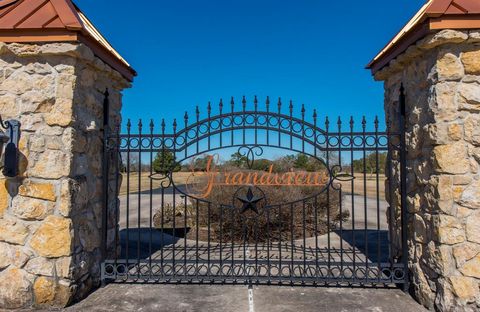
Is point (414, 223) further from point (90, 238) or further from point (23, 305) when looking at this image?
point (23, 305)

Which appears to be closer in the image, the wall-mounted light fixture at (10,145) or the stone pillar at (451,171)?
the stone pillar at (451,171)

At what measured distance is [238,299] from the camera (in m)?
3.59

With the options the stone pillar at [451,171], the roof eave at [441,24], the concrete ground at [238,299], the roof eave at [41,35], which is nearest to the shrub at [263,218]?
the concrete ground at [238,299]

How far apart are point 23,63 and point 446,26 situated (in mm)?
4158

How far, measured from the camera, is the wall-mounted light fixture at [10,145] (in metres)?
3.33

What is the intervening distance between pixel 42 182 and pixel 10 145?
46 cm

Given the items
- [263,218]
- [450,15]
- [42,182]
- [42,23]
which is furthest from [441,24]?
[263,218]

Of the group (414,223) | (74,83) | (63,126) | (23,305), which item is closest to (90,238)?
(23,305)

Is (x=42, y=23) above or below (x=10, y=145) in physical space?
above

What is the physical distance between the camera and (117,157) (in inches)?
175

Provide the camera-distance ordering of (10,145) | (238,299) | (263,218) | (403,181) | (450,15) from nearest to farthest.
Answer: (450,15) < (10,145) < (238,299) < (403,181) < (263,218)

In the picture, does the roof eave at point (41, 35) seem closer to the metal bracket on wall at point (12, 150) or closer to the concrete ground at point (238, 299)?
the metal bracket on wall at point (12, 150)

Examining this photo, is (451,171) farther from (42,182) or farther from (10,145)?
(10,145)

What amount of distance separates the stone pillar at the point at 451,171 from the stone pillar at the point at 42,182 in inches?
139
